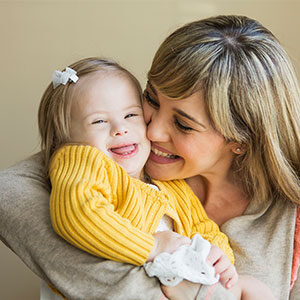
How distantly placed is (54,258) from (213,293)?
0.43 meters

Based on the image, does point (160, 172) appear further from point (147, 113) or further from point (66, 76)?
point (66, 76)

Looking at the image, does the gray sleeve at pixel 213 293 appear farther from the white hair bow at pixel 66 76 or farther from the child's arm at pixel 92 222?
the white hair bow at pixel 66 76

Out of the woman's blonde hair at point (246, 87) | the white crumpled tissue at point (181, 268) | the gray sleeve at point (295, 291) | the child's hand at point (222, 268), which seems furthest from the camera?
the gray sleeve at point (295, 291)

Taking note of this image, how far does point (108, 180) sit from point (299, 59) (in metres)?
1.69

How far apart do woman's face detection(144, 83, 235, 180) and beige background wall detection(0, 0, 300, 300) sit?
111 centimetres

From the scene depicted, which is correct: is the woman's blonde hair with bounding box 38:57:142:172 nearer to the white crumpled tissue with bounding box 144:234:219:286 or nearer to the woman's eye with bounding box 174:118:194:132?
the woman's eye with bounding box 174:118:194:132

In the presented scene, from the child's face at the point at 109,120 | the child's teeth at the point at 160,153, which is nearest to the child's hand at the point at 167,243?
the child's face at the point at 109,120

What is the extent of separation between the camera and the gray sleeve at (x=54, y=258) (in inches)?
56.2

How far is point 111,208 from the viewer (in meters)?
1.49

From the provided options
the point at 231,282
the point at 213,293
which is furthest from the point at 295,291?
the point at 213,293

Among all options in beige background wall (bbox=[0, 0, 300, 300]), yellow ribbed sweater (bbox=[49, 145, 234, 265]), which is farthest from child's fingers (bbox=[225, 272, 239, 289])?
beige background wall (bbox=[0, 0, 300, 300])

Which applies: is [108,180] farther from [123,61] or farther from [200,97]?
[123,61]

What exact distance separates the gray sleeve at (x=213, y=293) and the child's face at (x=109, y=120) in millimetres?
472

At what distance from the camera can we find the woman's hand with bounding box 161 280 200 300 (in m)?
1.44
